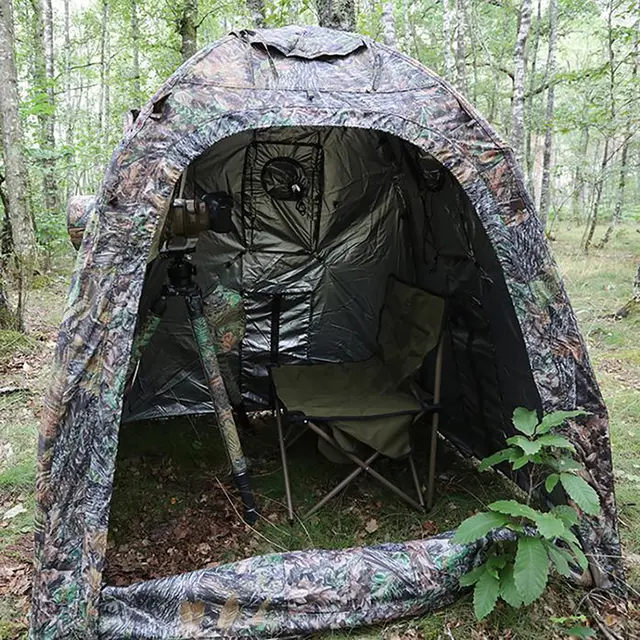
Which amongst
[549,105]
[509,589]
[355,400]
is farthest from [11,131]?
[549,105]

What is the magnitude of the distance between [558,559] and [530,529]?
0.60ft

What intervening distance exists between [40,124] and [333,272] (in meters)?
8.18

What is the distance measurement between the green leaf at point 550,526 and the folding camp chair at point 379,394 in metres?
1.02

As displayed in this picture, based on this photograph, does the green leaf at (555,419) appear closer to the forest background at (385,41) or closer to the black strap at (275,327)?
the black strap at (275,327)

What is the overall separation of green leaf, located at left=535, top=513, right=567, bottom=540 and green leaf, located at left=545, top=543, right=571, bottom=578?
11 centimetres

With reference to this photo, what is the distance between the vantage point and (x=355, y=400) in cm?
300

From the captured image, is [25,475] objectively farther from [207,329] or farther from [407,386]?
[407,386]

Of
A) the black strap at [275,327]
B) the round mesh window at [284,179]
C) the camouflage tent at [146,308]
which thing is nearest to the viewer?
the camouflage tent at [146,308]

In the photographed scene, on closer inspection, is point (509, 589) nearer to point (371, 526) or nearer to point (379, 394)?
point (371, 526)

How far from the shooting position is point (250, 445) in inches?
137

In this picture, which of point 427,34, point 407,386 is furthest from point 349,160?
point 427,34

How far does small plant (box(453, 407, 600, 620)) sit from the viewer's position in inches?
68.1

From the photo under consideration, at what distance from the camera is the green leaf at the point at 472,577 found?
1.95 m

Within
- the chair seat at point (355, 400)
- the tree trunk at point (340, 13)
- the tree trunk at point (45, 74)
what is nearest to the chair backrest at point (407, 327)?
the chair seat at point (355, 400)
